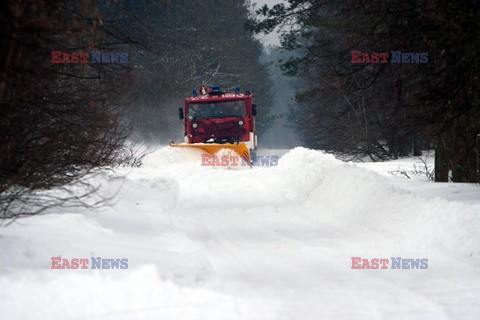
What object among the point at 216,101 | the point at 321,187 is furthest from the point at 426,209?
the point at 216,101

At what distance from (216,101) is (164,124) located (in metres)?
21.9

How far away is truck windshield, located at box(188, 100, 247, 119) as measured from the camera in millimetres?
20694

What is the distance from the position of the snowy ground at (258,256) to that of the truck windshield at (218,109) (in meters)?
9.48

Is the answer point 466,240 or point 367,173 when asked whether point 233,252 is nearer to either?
point 466,240

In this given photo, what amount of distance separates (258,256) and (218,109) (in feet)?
47.2

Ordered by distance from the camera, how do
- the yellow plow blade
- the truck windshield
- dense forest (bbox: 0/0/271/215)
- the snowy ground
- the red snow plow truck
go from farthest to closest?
the truck windshield
the red snow plow truck
the yellow plow blade
dense forest (bbox: 0/0/271/215)
the snowy ground

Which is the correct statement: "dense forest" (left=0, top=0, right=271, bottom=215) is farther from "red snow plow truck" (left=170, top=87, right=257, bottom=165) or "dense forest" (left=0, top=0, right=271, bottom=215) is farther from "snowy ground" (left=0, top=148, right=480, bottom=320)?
"red snow plow truck" (left=170, top=87, right=257, bottom=165)

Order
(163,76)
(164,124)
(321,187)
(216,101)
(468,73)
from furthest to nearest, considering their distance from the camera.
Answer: (164,124) < (163,76) < (216,101) < (321,187) < (468,73)

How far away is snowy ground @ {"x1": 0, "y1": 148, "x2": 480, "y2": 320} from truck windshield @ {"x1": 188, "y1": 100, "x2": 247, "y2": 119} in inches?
373

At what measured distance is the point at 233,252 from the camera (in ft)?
22.5

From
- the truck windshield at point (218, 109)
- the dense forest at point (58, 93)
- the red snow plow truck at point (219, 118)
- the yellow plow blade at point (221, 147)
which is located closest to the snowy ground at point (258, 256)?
the dense forest at point (58, 93)

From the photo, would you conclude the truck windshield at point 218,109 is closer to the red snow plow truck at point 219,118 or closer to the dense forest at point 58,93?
the red snow plow truck at point 219,118

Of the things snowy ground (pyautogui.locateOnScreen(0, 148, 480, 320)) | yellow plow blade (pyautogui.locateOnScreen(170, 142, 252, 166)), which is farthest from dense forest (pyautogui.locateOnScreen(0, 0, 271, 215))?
yellow plow blade (pyautogui.locateOnScreen(170, 142, 252, 166))

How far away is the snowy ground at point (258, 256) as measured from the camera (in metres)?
4.66
